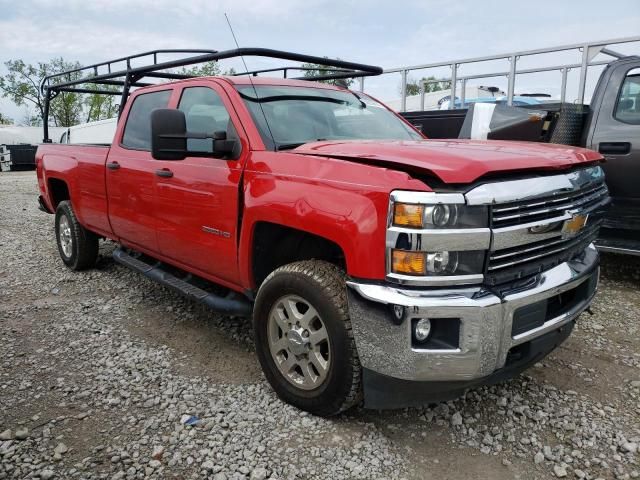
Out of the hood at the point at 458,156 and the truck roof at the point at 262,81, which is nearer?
the hood at the point at 458,156

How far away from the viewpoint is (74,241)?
5.39 meters

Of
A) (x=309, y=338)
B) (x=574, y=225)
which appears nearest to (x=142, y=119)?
(x=309, y=338)

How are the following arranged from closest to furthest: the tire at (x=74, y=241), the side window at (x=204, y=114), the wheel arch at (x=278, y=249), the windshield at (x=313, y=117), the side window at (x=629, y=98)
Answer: the wheel arch at (x=278, y=249) → the windshield at (x=313, y=117) → the side window at (x=204, y=114) → the side window at (x=629, y=98) → the tire at (x=74, y=241)

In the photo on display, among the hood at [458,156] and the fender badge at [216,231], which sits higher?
the hood at [458,156]

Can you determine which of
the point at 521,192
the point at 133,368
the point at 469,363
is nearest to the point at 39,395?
the point at 133,368

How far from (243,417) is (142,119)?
2679 mm

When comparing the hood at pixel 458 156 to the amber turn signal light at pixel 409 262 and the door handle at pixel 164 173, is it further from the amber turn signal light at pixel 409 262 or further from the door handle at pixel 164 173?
the door handle at pixel 164 173

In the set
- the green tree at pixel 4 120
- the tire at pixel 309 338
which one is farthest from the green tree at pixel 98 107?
the tire at pixel 309 338

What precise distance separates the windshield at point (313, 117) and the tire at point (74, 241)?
296 cm

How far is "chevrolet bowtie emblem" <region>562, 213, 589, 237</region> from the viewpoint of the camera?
2.52 meters

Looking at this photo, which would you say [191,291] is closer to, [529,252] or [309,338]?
[309,338]

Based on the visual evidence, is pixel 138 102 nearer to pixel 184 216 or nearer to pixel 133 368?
pixel 184 216

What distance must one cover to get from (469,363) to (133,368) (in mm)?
2162

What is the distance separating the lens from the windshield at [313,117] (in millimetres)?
3170
